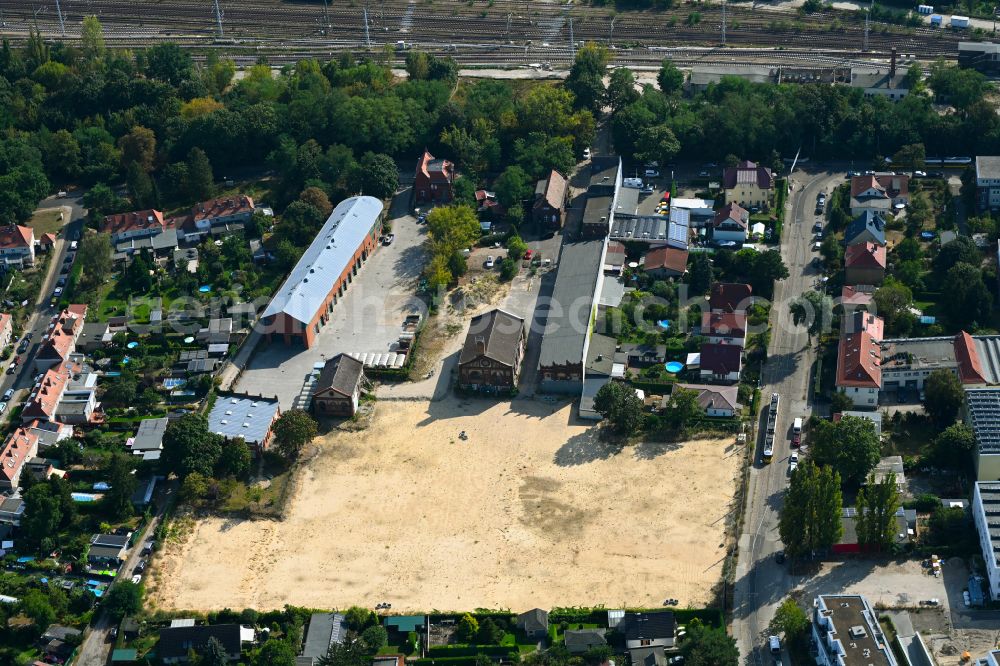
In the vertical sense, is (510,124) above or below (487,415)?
above

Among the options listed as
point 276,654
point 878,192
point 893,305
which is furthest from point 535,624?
point 878,192

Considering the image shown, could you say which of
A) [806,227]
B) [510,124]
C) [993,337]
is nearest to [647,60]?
[510,124]

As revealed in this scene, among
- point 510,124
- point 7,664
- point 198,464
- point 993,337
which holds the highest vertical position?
point 510,124

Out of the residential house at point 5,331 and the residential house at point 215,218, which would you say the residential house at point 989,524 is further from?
the residential house at point 5,331

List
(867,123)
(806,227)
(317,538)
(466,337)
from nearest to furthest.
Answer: (317,538) → (466,337) → (806,227) → (867,123)

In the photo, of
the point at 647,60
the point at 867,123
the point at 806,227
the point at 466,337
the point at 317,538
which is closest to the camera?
the point at 317,538

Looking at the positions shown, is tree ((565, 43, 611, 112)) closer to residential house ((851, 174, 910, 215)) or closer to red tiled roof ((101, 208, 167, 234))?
residential house ((851, 174, 910, 215))

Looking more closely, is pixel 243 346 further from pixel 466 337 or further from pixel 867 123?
pixel 867 123

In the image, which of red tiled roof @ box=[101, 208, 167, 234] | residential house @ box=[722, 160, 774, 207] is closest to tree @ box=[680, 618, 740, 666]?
residential house @ box=[722, 160, 774, 207]
